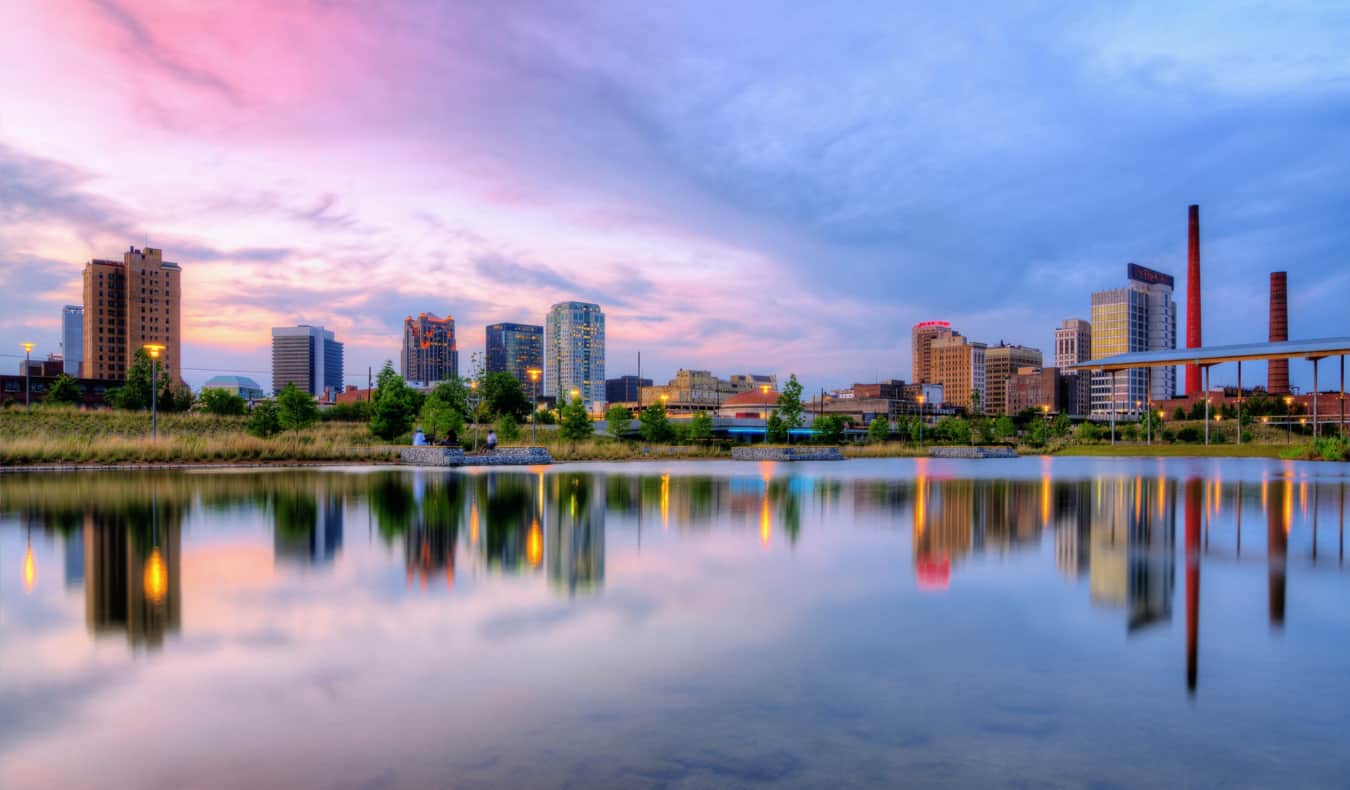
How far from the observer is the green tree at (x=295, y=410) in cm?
4784

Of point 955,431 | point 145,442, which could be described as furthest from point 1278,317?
point 145,442

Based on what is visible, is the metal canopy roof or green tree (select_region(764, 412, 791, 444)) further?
green tree (select_region(764, 412, 791, 444))

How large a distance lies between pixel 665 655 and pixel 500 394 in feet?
252

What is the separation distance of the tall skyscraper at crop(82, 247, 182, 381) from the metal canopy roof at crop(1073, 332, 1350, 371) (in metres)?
167

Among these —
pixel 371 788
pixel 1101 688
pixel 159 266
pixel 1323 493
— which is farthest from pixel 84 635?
pixel 159 266

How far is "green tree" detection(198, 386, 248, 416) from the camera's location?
2495 inches

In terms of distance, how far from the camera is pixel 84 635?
7801 millimetres

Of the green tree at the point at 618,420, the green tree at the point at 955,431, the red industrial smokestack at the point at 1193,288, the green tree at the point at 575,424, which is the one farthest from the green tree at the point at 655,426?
the red industrial smokestack at the point at 1193,288

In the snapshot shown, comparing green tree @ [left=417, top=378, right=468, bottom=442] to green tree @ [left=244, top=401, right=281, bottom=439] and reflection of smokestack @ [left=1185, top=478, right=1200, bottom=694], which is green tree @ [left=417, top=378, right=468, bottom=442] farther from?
reflection of smokestack @ [left=1185, top=478, right=1200, bottom=694]

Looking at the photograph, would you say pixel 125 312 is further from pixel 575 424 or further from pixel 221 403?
pixel 575 424

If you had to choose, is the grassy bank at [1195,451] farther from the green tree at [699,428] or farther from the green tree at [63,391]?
the green tree at [63,391]

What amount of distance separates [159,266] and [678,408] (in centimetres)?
11826

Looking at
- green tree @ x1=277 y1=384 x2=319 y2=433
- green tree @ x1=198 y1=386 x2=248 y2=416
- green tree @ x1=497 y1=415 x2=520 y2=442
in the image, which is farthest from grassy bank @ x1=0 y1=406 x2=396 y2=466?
green tree @ x1=198 y1=386 x2=248 y2=416

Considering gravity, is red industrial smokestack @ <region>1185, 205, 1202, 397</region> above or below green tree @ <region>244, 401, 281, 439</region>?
above
